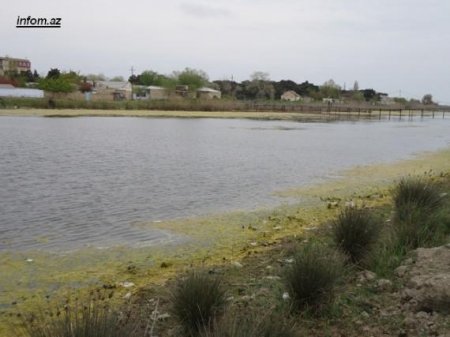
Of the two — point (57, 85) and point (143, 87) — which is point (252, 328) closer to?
point (57, 85)

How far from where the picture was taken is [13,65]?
160m

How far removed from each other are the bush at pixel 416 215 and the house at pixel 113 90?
359 feet

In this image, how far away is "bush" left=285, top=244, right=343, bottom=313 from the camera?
5406 millimetres

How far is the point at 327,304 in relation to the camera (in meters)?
5.42

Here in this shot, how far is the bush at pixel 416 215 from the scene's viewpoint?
7583mm

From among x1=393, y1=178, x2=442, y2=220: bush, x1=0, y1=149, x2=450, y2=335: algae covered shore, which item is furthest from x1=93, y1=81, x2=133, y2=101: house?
x1=393, y1=178, x2=442, y2=220: bush

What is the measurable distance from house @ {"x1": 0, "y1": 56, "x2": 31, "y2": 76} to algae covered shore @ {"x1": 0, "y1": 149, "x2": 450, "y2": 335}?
487 ft

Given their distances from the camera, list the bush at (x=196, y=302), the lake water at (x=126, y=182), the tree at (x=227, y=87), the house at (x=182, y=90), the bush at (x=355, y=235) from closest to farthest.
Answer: the bush at (x=196, y=302) → the bush at (x=355, y=235) → the lake water at (x=126, y=182) → the house at (x=182, y=90) → the tree at (x=227, y=87)

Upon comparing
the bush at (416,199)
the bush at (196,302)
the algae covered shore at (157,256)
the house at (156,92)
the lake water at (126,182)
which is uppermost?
the house at (156,92)

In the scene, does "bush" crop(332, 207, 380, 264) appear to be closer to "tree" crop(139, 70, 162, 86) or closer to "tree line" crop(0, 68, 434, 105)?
"tree line" crop(0, 68, 434, 105)

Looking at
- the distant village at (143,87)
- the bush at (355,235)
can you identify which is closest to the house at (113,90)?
the distant village at (143,87)

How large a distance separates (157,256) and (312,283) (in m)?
4.35

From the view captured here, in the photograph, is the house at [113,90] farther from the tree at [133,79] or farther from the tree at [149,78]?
the tree at [133,79]

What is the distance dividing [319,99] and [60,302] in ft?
600
